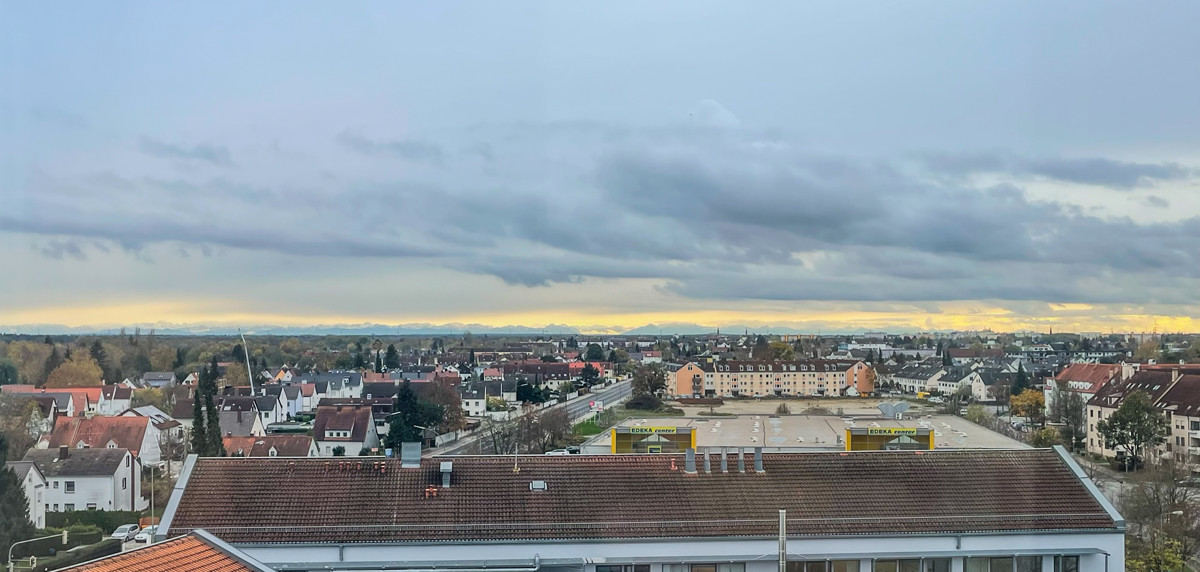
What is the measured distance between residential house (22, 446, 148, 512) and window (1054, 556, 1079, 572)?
40.9 ft

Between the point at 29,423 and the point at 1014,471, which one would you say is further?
the point at 29,423

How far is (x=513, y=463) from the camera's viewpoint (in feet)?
23.2

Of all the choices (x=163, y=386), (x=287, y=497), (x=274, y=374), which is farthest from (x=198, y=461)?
(x=274, y=374)

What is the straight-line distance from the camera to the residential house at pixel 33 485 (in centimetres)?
1319

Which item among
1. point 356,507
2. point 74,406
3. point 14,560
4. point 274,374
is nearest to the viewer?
point 356,507

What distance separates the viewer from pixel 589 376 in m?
41.8

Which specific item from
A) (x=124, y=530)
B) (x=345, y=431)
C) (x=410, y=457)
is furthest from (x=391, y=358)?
(x=410, y=457)

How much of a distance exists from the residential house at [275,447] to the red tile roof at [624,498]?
11.0 meters

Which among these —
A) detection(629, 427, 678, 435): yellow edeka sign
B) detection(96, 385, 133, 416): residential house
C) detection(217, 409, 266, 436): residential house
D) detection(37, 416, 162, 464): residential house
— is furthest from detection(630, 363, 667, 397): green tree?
detection(96, 385, 133, 416): residential house

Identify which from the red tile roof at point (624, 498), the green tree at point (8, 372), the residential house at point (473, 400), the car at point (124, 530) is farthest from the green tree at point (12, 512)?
the residential house at point (473, 400)

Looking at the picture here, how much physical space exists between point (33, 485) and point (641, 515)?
10906 mm

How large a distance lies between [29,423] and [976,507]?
18.0 m

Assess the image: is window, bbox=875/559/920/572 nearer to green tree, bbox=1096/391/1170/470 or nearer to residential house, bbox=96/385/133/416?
green tree, bbox=1096/391/1170/470

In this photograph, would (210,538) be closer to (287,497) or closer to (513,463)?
(287,497)
